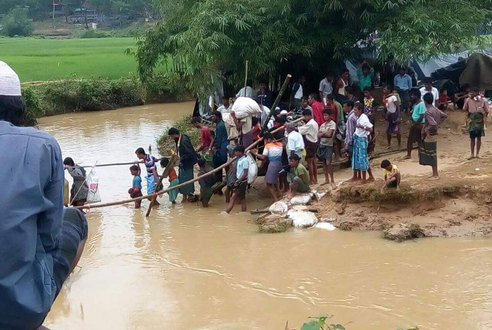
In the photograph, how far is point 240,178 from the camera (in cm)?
929

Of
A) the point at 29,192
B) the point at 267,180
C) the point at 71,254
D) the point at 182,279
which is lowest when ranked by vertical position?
the point at 182,279

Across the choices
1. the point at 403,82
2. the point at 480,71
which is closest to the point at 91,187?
the point at 403,82

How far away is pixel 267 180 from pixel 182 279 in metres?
2.64

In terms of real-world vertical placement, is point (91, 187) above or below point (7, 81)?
below

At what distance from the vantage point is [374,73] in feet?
44.9

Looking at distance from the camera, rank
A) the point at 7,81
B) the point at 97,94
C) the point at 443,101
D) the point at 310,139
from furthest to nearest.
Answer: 1. the point at 97,94
2. the point at 443,101
3. the point at 310,139
4. the point at 7,81

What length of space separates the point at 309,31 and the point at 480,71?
5510mm

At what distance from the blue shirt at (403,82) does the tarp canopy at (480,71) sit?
3.33 m

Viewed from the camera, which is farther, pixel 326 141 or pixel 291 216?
pixel 326 141

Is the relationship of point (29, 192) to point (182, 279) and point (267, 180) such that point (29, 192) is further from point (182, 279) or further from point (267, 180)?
point (267, 180)

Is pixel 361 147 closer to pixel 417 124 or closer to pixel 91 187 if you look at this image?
pixel 417 124

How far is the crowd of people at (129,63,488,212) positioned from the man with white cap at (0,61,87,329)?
690 cm

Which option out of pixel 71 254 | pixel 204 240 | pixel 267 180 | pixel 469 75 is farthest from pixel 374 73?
pixel 71 254

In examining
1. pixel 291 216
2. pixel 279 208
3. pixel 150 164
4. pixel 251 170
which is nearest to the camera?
pixel 291 216
